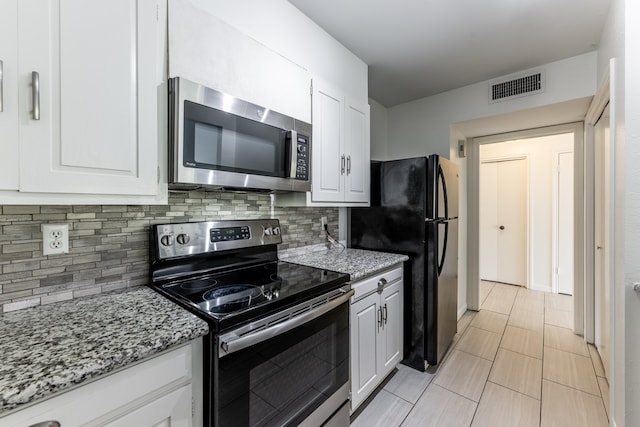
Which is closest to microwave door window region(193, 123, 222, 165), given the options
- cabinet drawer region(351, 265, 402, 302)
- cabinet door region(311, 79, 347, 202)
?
cabinet door region(311, 79, 347, 202)

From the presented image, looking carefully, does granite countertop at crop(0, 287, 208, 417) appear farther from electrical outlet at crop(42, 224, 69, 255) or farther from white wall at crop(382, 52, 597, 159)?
white wall at crop(382, 52, 597, 159)

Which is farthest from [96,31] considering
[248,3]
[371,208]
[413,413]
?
[413,413]

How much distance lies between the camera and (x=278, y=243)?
175 cm

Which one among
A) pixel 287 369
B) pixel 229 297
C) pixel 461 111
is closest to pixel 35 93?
pixel 229 297

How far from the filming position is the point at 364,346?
1.68m

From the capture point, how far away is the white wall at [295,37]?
145cm

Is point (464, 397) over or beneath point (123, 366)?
beneath

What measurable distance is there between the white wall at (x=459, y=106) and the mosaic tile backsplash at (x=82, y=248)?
251cm

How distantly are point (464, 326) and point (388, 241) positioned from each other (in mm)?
1608

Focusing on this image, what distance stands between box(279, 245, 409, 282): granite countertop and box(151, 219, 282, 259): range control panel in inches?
11.1

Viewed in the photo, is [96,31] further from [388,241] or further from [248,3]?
[388,241]

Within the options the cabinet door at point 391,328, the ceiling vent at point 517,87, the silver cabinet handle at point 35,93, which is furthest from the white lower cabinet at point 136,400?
the ceiling vent at point 517,87

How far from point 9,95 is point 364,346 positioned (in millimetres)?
1860

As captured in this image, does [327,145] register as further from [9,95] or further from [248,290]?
[9,95]
